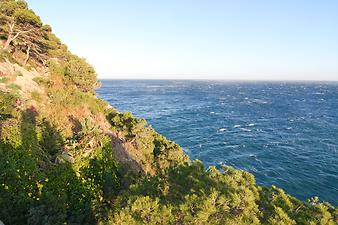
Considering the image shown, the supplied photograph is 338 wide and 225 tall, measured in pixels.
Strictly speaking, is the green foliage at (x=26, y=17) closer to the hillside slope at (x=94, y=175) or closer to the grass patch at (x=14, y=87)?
the hillside slope at (x=94, y=175)

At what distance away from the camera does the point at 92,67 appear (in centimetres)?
3550

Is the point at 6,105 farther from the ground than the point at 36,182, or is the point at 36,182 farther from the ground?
the point at 6,105

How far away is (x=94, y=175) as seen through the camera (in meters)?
16.7

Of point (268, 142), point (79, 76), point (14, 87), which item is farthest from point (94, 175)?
point (268, 142)

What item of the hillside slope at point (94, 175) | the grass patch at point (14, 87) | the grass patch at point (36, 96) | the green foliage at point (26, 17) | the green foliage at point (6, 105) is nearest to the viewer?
the hillside slope at point (94, 175)

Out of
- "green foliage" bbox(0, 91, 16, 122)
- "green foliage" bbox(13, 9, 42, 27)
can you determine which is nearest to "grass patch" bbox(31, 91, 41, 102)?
"green foliage" bbox(0, 91, 16, 122)

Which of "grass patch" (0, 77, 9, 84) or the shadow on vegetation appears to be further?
"grass patch" (0, 77, 9, 84)

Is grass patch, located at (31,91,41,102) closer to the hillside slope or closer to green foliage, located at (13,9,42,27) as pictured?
the hillside slope

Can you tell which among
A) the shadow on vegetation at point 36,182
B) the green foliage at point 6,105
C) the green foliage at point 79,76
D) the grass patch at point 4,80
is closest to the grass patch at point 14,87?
the grass patch at point 4,80

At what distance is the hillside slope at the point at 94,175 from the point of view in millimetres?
8789

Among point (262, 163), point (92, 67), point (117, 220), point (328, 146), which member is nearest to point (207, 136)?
point (262, 163)

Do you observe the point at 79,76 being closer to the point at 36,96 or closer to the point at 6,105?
the point at 36,96

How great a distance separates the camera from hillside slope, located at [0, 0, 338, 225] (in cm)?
879

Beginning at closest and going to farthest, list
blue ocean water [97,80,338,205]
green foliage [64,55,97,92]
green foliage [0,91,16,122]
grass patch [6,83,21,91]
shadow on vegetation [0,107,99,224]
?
shadow on vegetation [0,107,99,224], green foliage [0,91,16,122], grass patch [6,83,21,91], green foliage [64,55,97,92], blue ocean water [97,80,338,205]
